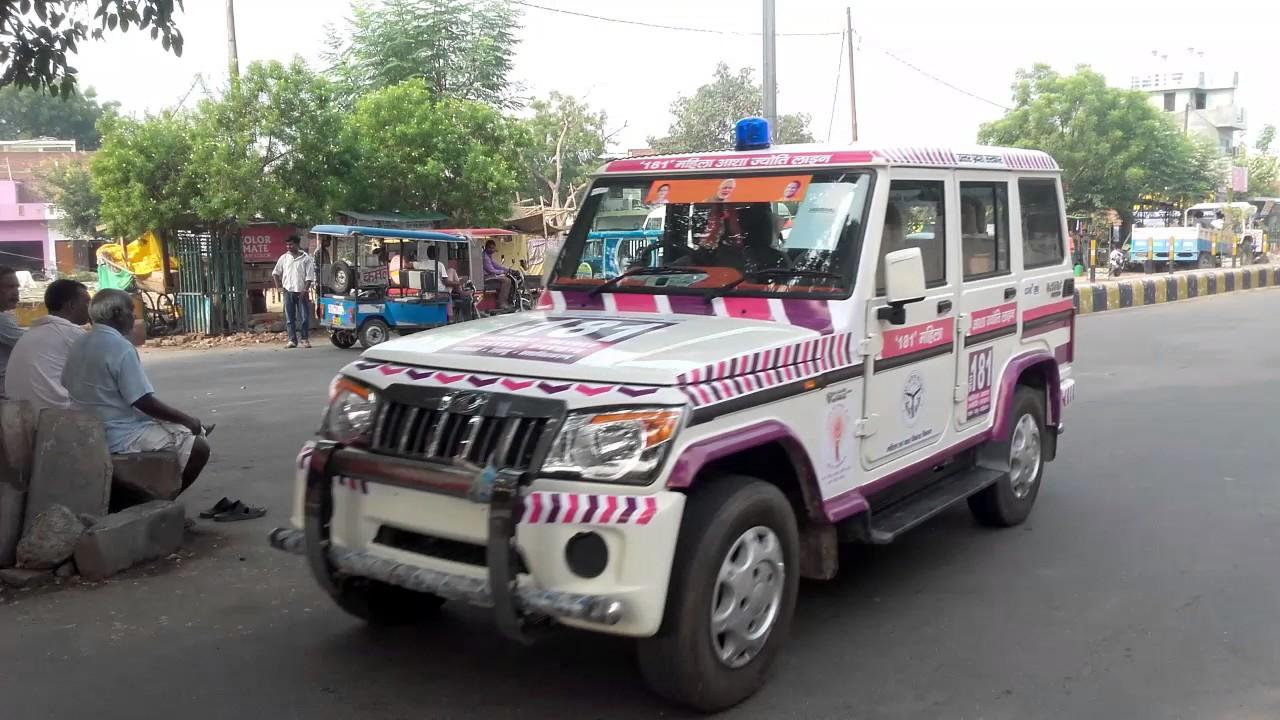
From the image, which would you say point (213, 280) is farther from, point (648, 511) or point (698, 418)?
point (648, 511)

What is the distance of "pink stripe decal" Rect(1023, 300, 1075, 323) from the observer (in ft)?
19.8

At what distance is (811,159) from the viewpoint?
4.84 m

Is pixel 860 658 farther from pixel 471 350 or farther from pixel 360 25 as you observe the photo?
pixel 360 25

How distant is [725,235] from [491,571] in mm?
2175

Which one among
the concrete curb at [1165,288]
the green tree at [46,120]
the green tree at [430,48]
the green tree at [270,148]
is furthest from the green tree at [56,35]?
the green tree at [46,120]

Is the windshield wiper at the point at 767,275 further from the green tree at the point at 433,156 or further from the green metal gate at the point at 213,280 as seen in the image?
the green tree at the point at 433,156

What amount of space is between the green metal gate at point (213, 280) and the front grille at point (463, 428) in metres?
15.4

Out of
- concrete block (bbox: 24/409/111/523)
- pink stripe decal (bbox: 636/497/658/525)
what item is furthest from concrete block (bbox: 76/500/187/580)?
pink stripe decal (bbox: 636/497/658/525)

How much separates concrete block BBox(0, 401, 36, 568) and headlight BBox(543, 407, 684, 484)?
3.26 meters

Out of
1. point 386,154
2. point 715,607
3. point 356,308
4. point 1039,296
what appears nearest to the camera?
→ point 715,607

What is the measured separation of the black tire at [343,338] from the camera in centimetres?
1592

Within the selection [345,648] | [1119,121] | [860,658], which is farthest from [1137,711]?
[1119,121]

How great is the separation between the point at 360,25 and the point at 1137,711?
93.9 feet

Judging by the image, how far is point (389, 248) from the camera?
1758cm
